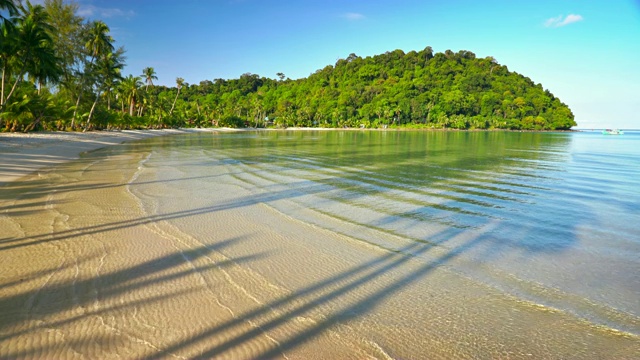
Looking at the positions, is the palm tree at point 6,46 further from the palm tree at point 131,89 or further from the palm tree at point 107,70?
the palm tree at point 131,89

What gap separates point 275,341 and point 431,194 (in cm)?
995

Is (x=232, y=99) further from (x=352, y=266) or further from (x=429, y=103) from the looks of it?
(x=352, y=266)

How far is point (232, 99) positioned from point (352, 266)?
19095 cm

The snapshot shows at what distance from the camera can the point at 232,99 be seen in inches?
7313

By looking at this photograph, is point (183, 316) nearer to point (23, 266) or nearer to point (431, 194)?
point (23, 266)

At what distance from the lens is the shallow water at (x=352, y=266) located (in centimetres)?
386

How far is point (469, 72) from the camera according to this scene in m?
184

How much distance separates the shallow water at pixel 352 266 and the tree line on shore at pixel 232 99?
25746mm

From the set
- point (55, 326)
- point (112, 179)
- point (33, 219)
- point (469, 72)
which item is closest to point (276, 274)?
point (55, 326)

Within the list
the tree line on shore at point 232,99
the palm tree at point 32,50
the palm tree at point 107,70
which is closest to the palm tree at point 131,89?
the tree line on shore at point 232,99

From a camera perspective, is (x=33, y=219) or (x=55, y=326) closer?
(x=55, y=326)

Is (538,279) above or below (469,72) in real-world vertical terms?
below

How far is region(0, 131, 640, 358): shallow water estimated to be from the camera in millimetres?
3863

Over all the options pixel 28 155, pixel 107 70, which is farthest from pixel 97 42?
pixel 28 155
